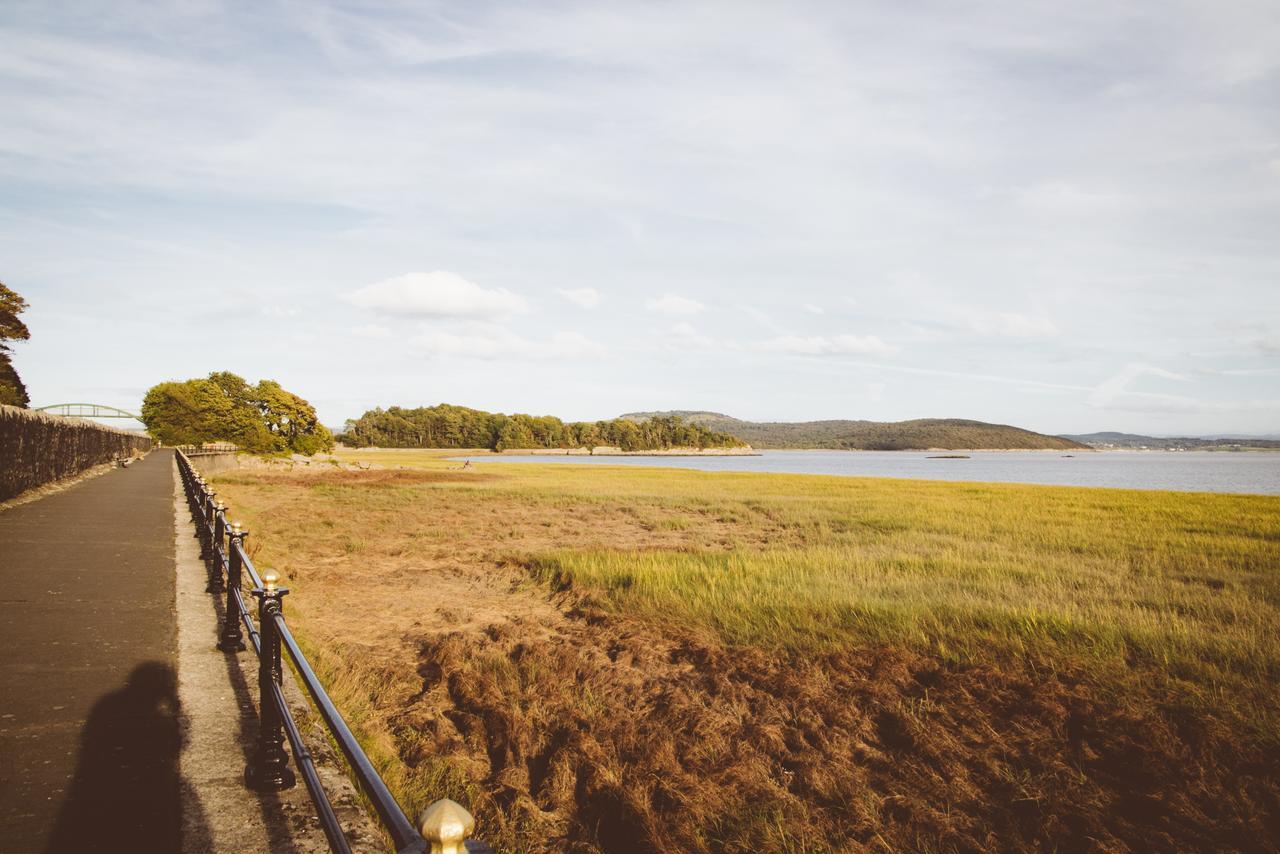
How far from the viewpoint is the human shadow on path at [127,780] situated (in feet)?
11.0

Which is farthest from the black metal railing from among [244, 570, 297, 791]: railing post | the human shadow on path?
the human shadow on path

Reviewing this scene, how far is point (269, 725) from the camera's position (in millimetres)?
3969

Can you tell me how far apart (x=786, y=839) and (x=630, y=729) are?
1970mm

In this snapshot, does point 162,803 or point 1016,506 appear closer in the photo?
point 162,803

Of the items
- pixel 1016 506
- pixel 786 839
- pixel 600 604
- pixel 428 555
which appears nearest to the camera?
pixel 786 839

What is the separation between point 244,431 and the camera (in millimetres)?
53781

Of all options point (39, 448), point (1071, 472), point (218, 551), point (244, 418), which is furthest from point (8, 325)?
point (1071, 472)

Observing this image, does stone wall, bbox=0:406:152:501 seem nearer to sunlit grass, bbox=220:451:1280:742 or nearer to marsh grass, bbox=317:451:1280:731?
sunlit grass, bbox=220:451:1280:742

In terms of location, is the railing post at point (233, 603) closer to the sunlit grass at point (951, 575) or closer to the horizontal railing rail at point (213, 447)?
the sunlit grass at point (951, 575)

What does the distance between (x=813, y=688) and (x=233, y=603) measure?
19.0ft

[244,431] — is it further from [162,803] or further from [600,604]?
[162,803]

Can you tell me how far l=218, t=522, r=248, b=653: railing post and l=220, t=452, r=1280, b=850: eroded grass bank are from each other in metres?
1.06

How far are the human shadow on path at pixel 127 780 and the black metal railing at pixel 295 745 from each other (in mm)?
452

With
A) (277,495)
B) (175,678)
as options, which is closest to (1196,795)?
(175,678)
